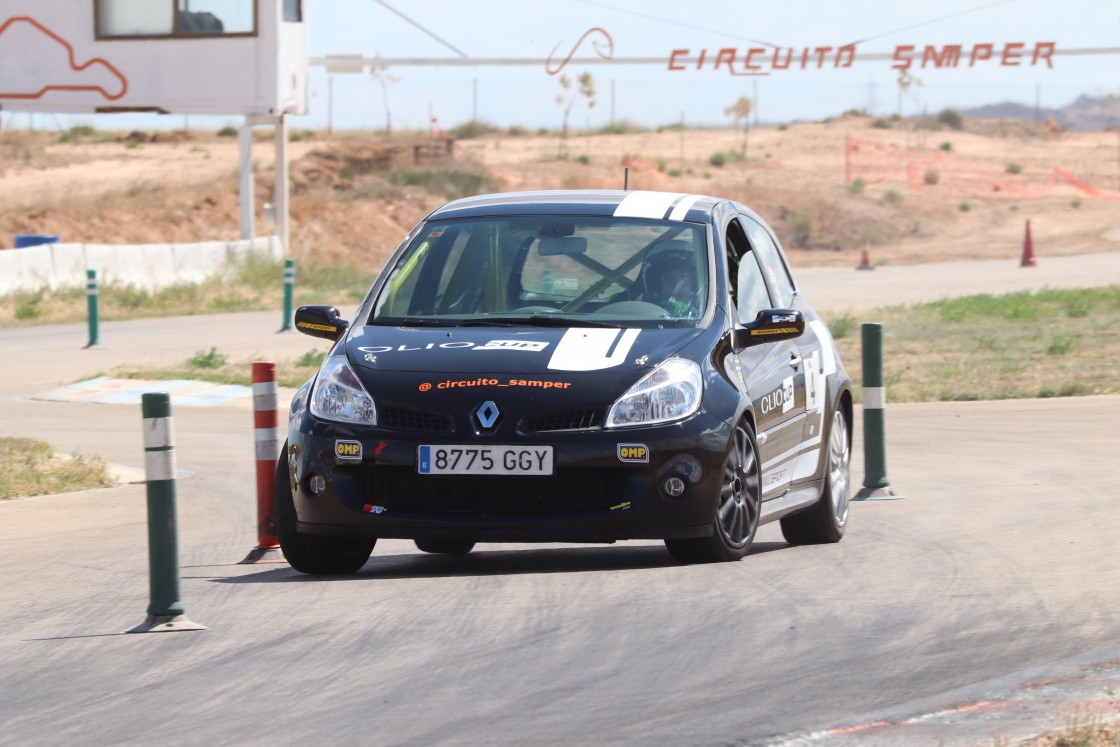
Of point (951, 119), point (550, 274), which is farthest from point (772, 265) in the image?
point (951, 119)

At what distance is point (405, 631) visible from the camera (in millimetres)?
7023

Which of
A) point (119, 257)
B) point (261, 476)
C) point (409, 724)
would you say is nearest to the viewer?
point (409, 724)

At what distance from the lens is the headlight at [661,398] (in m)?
8.01

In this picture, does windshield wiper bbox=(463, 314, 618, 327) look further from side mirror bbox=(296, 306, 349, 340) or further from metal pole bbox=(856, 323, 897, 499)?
metal pole bbox=(856, 323, 897, 499)

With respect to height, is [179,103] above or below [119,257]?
above

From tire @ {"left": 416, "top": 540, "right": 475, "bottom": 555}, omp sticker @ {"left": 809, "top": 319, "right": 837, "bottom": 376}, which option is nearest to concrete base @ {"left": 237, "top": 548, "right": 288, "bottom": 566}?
tire @ {"left": 416, "top": 540, "right": 475, "bottom": 555}

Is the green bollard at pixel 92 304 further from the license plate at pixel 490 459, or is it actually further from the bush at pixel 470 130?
the bush at pixel 470 130

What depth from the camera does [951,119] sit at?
404 ft

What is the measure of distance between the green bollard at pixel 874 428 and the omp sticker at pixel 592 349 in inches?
133

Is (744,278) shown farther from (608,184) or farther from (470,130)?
(470,130)

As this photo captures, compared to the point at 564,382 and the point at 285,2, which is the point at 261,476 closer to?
the point at 564,382

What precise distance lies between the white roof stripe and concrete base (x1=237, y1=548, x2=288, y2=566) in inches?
98.9

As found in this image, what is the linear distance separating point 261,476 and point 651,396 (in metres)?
2.30

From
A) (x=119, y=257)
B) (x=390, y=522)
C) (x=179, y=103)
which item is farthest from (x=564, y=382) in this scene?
(x=179, y=103)
